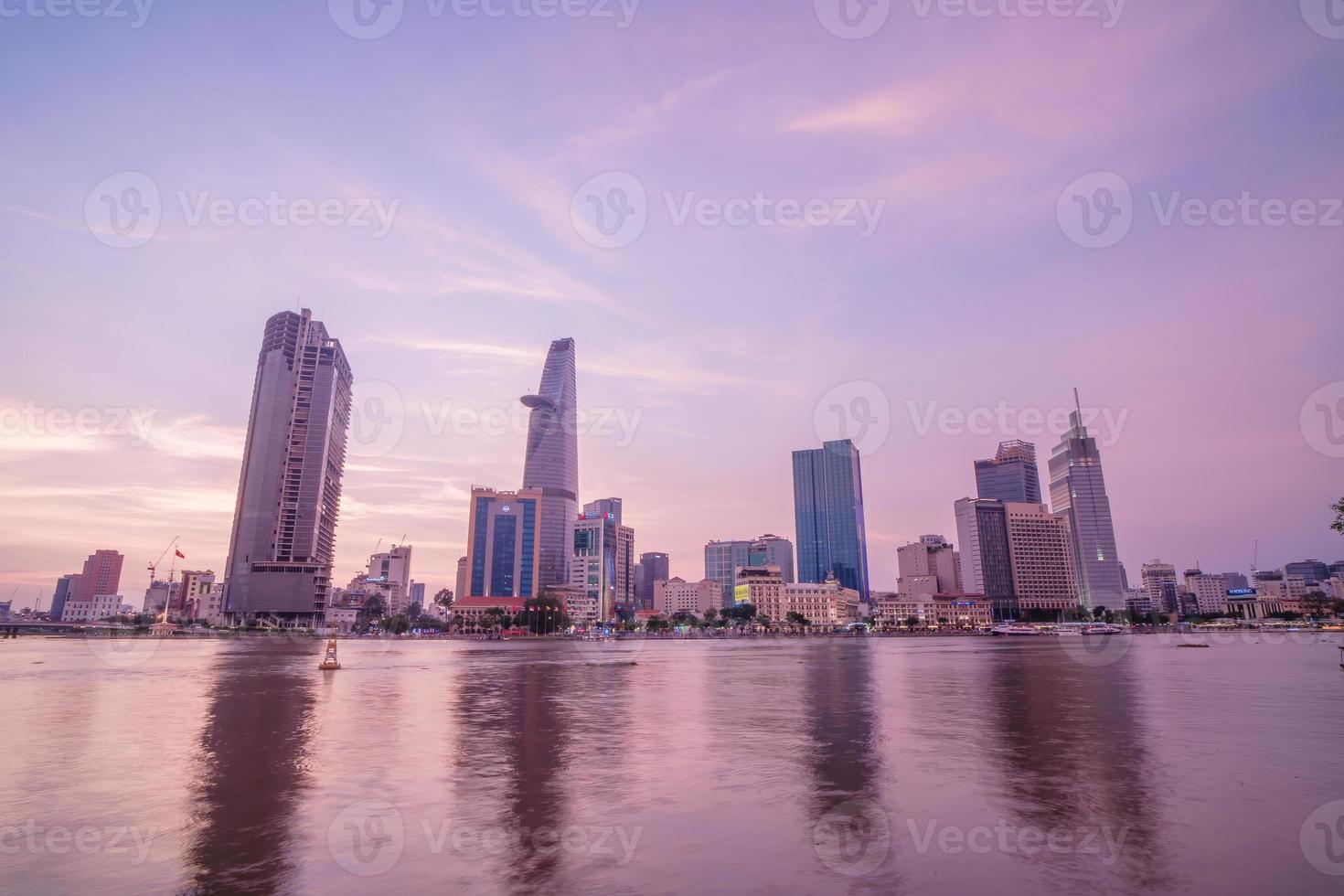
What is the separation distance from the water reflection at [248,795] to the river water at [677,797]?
3.6 inches

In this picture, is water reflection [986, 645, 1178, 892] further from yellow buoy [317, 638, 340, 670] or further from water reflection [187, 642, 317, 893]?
yellow buoy [317, 638, 340, 670]

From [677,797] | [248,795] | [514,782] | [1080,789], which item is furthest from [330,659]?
[1080,789]

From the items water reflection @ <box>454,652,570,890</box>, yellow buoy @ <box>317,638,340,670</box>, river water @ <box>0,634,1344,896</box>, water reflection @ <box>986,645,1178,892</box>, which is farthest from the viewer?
yellow buoy @ <box>317,638,340,670</box>

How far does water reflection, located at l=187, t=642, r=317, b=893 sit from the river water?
0.30 feet

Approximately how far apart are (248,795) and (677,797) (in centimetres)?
1080

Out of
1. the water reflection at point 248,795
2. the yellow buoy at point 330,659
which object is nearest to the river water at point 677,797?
the water reflection at point 248,795

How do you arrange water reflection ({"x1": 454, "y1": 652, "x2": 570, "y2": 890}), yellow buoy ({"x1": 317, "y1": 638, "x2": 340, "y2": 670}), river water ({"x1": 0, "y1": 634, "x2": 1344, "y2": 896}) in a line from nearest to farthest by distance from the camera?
river water ({"x1": 0, "y1": 634, "x2": 1344, "y2": 896})
water reflection ({"x1": 454, "y1": 652, "x2": 570, "y2": 890})
yellow buoy ({"x1": 317, "y1": 638, "x2": 340, "y2": 670})

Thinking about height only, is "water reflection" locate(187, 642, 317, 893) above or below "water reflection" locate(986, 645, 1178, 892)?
above

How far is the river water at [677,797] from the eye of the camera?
479 inches

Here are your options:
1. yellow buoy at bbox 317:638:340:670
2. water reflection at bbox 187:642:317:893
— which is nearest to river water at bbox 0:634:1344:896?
water reflection at bbox 187:642:317:893

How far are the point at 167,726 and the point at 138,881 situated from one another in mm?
21541

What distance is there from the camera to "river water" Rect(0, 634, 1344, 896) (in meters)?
12.2

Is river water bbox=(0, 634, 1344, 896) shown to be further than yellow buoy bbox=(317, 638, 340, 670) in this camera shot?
No

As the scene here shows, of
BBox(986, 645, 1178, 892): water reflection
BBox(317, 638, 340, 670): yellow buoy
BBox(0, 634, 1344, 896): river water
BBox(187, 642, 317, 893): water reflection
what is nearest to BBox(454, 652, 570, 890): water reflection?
BBox(0, 634, 1344, 896): river water
